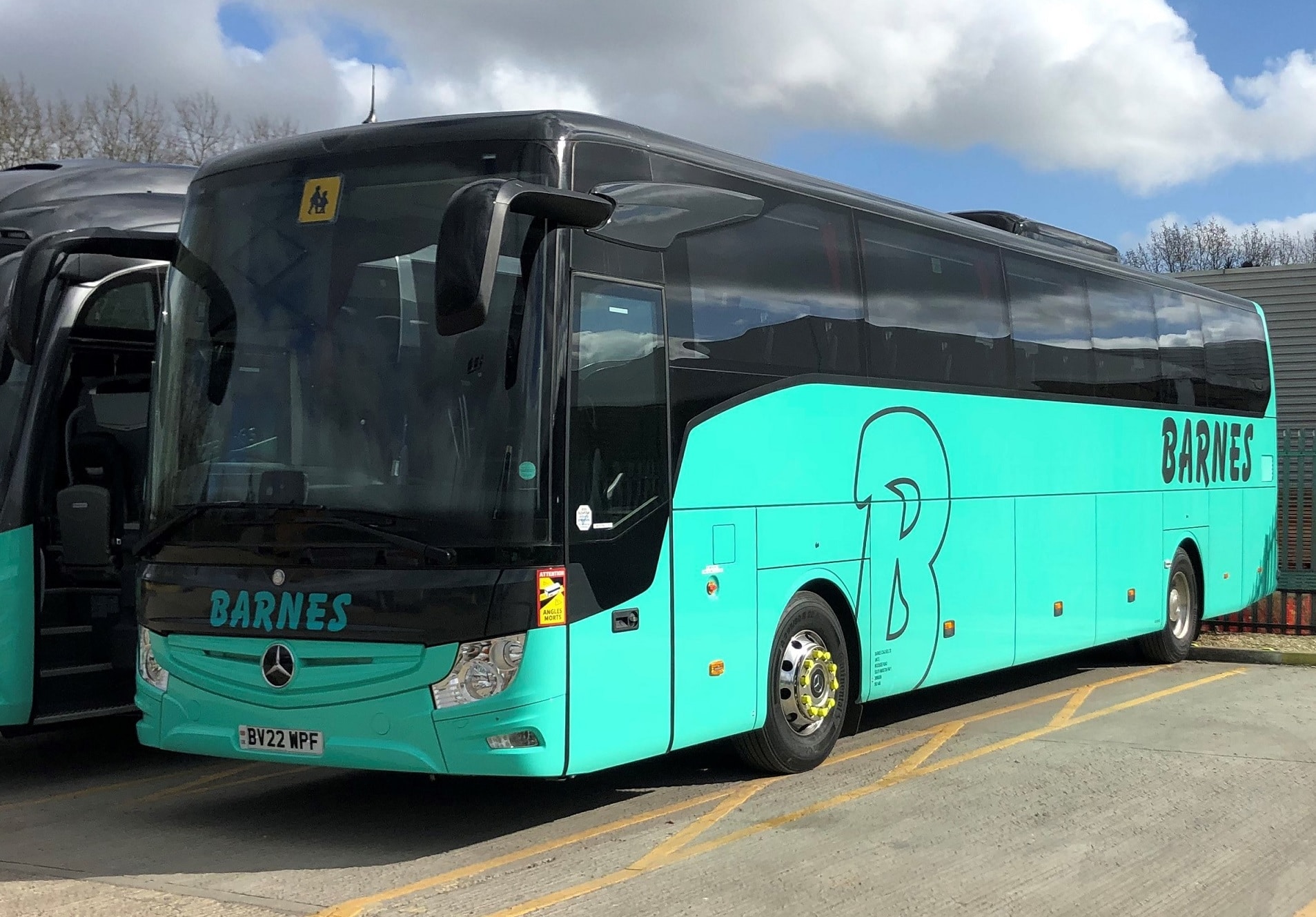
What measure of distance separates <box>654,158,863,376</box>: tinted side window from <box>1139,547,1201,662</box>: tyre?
677cm

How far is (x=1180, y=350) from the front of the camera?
14.7 m

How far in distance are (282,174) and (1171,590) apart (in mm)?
10555

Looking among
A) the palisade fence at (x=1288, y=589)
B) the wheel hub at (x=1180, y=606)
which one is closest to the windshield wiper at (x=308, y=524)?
the wheel hub at (x=1180, y=606)

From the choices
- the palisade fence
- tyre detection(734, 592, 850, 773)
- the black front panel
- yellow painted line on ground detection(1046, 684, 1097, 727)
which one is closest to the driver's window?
the black front panel

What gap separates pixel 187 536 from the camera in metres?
7.36

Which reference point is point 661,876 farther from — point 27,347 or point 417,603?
point 27,347

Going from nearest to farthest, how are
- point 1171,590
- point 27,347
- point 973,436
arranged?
point 27,347
point 973,436
point 1171,590

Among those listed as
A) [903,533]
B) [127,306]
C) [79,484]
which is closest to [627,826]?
[903,533]

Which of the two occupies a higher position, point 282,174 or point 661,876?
point 282,174

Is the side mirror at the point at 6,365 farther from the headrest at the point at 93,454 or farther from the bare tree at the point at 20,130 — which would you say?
the bare tree at the point at 20,130

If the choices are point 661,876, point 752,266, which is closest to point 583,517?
point 661,876

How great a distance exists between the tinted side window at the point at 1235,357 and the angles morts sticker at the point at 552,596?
34.9 feet

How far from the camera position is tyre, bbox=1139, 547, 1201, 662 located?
1466 centimetres

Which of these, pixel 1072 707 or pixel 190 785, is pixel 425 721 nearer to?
pixel 190 785
